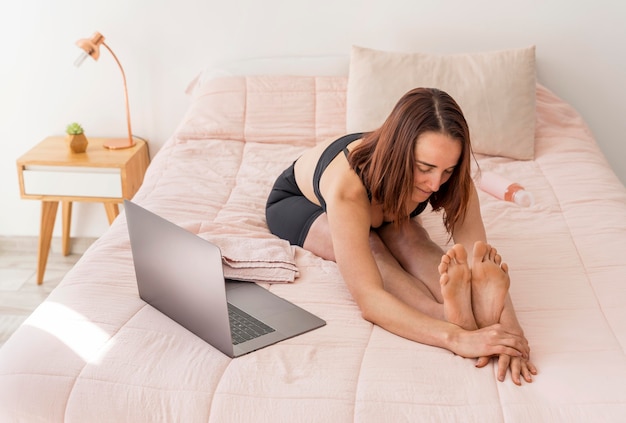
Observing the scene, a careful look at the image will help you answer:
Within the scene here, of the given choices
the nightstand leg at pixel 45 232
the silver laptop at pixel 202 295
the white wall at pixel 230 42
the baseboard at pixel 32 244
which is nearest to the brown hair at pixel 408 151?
the silver laptop at pixel 202 295

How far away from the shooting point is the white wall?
3035 millimetres

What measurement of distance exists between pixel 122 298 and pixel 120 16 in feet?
5.39

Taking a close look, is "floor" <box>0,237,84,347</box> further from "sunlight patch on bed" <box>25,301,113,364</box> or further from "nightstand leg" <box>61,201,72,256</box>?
"sunlight patch on bed" <box>25,301,113,364</box>

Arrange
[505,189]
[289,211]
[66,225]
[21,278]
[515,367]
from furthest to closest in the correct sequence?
[66,225] → [21,278] → [505,189] → [289,211] → [515,367]

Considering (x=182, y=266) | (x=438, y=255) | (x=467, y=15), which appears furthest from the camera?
(x=467, y=15)

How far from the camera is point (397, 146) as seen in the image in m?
1.71

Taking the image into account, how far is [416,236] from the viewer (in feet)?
6.47

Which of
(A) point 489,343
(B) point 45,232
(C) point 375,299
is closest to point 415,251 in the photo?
(C) point 375,299

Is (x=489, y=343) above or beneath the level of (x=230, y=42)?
beneath

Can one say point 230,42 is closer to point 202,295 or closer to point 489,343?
point 202,295

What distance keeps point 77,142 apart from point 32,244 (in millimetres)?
Answer: 612

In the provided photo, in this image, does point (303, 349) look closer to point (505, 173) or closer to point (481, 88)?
point (505, 173)

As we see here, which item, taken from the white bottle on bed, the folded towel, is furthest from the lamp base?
the white bottle on bed

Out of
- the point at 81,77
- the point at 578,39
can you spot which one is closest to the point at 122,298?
the point at 81,77
